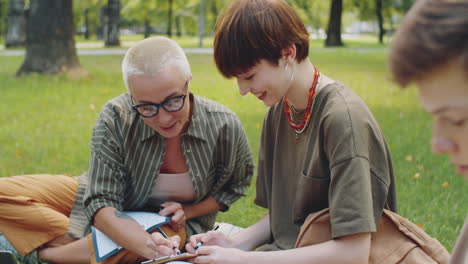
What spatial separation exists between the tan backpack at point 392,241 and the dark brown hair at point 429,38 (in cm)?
102

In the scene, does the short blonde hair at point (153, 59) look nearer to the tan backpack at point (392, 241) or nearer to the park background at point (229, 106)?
the park background at point (229, 106)

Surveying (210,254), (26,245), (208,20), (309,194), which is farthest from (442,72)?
(208,20)

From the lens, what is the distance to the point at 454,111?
1.33 m

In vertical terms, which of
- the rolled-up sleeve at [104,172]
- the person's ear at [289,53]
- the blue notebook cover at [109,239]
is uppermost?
the person's ear at [289,53]

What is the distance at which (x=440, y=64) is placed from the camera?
4.15ft

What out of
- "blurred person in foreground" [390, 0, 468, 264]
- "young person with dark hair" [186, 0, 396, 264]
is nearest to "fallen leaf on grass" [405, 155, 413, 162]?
"young person with dark hair" [186, 0, 396, 264]

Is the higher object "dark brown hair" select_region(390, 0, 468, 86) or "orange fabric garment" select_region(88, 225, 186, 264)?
"dark brown hair" select_region(390, 0, 468, 86)

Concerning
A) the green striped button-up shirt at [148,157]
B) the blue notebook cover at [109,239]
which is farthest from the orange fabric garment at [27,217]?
the blue notebook cover at [109,239]

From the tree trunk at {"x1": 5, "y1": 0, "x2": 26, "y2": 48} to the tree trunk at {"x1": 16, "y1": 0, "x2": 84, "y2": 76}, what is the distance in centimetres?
1432

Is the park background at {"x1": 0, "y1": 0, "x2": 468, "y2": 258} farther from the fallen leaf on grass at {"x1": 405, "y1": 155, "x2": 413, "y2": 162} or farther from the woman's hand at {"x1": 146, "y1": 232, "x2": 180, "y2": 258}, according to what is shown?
the woman's hand at {"x1": 146, "y1": 232, "x2": 180, "y2": 258}

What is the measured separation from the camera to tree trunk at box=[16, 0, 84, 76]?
1077 centimetres

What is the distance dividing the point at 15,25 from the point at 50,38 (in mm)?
14864

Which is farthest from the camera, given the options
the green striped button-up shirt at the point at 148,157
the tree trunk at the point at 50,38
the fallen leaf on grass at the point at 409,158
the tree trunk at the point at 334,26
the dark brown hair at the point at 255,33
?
the tree trunk at the point at 334,26

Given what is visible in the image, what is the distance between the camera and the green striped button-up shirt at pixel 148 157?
2990 millimetres
